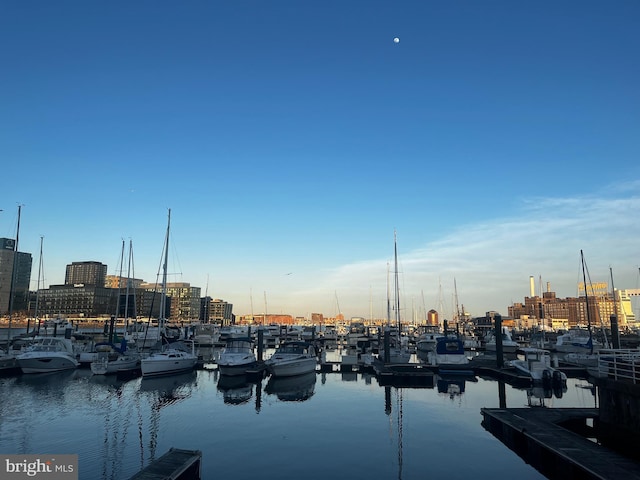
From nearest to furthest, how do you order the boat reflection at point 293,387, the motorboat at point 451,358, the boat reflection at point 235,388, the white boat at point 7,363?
the boat reflection at point 235,388 → the boat reflection at point 293,387 → the white boat at point 7,363 → the motorboat at point 451,358

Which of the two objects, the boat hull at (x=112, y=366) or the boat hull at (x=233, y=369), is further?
the boat hull at (x=112, y=366)

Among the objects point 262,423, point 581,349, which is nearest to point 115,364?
point 262,423

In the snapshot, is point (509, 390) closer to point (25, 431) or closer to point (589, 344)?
point (589, 344)

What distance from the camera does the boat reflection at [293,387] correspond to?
118 ft

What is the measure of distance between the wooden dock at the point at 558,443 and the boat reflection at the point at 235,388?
18581 mm

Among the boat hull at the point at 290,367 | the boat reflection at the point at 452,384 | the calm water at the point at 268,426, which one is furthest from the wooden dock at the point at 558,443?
the boat hull at the point at 290,367

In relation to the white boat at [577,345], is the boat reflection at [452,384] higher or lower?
lower

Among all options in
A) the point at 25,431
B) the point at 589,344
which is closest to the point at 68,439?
the point at 25,431

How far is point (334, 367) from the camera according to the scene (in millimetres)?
53656

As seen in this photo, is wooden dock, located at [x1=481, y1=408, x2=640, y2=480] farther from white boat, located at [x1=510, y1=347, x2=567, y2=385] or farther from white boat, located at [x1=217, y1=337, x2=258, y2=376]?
white boat, located at [x1=217, y1=337, x2=258, y2=376]

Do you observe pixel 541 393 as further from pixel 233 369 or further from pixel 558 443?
pixel 233 369

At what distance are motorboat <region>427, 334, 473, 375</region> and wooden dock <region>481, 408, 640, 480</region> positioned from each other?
22.0m

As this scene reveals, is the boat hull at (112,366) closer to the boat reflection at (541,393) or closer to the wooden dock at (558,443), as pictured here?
the wooden dock at (558,443)

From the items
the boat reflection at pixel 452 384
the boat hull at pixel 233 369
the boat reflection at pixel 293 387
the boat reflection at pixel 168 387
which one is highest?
the boat hull at pixel 233 369
